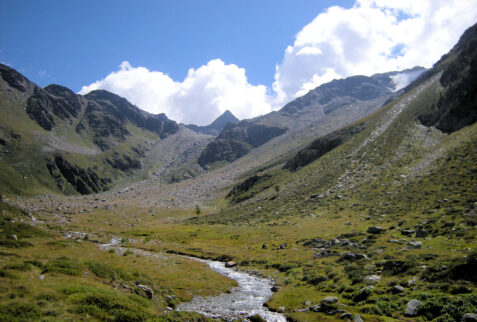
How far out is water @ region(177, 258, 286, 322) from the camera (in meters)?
27.3

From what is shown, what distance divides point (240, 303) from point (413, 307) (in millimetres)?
17482

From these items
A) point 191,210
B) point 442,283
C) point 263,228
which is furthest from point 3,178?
point 442,283

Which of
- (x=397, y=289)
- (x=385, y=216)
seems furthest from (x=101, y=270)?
(x=385, y=216)

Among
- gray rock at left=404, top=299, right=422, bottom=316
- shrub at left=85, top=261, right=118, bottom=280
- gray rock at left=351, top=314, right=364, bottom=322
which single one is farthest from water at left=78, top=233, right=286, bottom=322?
gray rock at left=404, top=299, right=422, bottom=316

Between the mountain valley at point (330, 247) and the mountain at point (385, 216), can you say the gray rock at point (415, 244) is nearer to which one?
the mountain at point (385, 216)

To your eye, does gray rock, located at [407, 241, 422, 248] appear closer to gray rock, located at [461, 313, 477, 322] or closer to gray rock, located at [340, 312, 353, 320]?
gray rock, located at [340, 312, 353, 320]

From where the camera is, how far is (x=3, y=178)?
7234 inches

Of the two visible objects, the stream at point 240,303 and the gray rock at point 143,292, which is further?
the stream at point 240,303

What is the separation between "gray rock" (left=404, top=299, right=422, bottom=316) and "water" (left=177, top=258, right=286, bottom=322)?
1082cm

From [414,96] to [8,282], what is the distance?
180437 mm

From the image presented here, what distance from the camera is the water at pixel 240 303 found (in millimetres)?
27253

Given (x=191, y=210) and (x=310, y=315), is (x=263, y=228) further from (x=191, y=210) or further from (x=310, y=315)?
(x=191, y=210)

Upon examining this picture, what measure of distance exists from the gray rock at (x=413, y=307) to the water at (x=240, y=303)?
10.8m

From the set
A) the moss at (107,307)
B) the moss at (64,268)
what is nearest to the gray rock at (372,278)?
the moss at (107,307)
